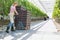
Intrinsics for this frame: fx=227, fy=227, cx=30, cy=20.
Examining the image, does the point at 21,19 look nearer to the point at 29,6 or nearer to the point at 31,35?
the point at 31,35

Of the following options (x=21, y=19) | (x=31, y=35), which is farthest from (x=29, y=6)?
(x=31, y=35)

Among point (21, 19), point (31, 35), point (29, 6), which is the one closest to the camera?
point (31, 35)

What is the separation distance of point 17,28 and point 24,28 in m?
0.57

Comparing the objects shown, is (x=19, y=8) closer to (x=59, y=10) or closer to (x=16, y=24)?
(x=16, y=24)

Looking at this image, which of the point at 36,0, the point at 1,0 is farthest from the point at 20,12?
the point at 36,0

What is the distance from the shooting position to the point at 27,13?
1661 centimetres

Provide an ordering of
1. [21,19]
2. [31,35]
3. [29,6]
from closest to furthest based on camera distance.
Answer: [31,35] → [21,19] → [29,6]

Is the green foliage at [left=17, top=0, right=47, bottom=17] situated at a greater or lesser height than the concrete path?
greater

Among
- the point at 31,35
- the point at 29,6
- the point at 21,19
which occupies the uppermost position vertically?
A: the point at 29,6

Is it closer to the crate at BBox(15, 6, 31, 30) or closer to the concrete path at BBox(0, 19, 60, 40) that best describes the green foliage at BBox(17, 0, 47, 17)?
the crate at BBox(15, 6, 31, 30)

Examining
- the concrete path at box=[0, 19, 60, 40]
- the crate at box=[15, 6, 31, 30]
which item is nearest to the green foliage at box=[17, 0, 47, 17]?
the crate at box=[15, 6, 31, 30]

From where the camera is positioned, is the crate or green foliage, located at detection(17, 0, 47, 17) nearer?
the crate

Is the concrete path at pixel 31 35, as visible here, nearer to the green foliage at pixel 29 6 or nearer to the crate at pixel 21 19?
the crate at pixel 21 19

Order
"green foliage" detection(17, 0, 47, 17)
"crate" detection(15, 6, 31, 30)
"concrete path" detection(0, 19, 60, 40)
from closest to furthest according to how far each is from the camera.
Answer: "concrete path" detection(0, 19, 60, 40) < "crate" detection(15, 6, 31, 30) < "green foliage" detection(17, 0, 47, 17)
